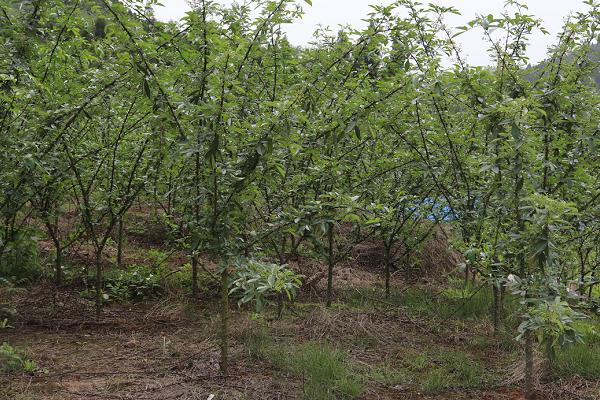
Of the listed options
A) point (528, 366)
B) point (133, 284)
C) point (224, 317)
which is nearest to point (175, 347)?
point (224, 317)

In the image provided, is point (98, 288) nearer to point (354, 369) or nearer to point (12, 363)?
point (12, 363)

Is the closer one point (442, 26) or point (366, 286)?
point (442, 26)

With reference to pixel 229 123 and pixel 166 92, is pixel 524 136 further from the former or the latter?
pixel 166 92

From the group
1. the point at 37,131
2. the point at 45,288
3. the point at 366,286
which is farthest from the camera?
the point at 366,286

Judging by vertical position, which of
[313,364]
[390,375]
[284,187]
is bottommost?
[390,375]

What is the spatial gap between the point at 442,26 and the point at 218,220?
239 centimetres

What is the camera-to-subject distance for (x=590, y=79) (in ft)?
13.5

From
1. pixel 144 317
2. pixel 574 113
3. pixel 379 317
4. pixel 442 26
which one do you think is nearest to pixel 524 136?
pixel 574 113

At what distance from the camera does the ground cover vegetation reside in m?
3.26

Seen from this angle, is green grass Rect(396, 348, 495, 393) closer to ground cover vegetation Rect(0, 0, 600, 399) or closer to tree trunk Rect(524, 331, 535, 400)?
ground cover vegetation Rect(0, 0, 600, 399)

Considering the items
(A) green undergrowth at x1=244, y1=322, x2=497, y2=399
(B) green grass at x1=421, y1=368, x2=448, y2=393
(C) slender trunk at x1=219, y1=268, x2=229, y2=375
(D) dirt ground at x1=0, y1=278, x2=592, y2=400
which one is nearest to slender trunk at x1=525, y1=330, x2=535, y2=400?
(D) dirt ground at x1=0, y1=278, x2=592, y2=400

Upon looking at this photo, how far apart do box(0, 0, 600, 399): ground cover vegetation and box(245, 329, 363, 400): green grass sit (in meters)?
0.02

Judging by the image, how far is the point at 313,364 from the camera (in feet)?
12.4

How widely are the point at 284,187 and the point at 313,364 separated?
1.44 metres
